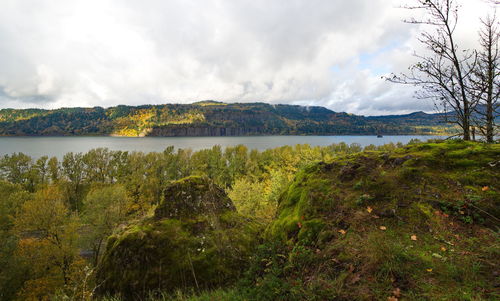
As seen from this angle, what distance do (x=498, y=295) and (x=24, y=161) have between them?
59645 millimetres

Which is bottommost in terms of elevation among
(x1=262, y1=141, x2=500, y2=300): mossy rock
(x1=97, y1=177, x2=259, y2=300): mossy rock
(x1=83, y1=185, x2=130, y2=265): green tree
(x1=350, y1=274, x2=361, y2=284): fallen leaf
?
(x1=83, y1=185, x2=130, y2=265): green tree

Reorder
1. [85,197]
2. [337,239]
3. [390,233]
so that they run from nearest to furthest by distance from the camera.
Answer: [390,233] < [337,239] < [85,197]

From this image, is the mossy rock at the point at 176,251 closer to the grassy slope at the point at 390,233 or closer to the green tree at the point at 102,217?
the grassy slope at the point at 390,233

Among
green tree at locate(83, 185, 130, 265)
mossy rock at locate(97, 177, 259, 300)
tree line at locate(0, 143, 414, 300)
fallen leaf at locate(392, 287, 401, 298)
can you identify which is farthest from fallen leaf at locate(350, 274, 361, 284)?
green tree at locate(83, 185, 130, 265)

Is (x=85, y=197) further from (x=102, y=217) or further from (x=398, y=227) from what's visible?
(x=398, y=227)

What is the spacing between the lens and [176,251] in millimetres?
6707

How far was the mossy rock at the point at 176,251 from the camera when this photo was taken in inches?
245

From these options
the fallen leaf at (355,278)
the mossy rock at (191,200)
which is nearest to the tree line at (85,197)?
the mossy rock at (191,200)

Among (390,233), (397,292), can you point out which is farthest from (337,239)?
(397,292)

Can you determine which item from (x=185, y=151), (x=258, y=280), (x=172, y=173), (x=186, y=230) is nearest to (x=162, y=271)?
(x=186, y=230)

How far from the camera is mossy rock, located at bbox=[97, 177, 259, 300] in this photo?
245 inches

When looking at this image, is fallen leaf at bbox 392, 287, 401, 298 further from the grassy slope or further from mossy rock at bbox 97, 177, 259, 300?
mossy rock at bbox 97, 177, 259, 300

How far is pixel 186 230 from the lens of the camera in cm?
737

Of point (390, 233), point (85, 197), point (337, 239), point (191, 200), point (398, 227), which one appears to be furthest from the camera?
point (85, 197)
